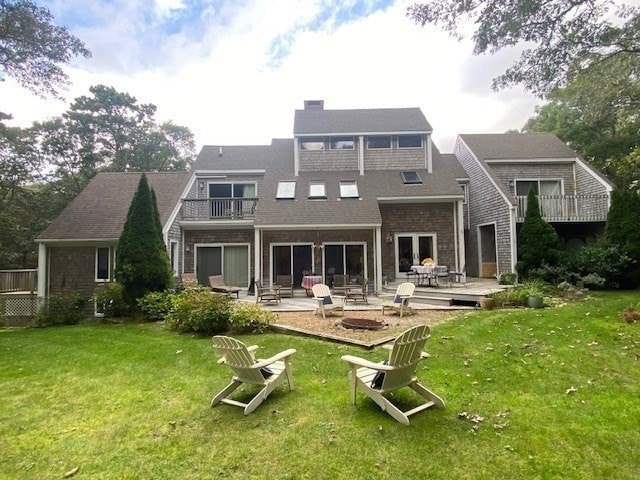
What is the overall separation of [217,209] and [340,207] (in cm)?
552

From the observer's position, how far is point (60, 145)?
85.5ft

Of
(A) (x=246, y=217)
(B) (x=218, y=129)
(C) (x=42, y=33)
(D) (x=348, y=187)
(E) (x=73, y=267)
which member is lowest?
(E) (x=73, y=267)

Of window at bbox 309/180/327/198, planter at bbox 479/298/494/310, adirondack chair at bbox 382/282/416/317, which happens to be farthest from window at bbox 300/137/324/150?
planter at bbox 479/298/494/310

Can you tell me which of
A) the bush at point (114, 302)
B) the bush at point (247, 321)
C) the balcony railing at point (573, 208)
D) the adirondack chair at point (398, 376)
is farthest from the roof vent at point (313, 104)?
the adirondack chair at point (398, 376)

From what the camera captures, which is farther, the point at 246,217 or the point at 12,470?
the point at 246,217

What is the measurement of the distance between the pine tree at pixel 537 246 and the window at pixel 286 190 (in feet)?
31.0

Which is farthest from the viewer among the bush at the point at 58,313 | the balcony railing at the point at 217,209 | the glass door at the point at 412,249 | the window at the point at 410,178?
the window at the point at 410,178

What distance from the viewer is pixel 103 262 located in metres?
14.0

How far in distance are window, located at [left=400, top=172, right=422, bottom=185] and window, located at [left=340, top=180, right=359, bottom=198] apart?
2348mm

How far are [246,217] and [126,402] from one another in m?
11.4

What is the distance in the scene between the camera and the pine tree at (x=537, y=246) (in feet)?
40.0

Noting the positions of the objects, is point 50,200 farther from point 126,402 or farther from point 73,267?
point 126,402

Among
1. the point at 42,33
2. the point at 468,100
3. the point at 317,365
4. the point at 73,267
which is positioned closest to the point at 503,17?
the point at 468,100

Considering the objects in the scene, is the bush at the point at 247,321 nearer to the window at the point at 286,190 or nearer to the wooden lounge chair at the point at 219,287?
the wooden lounge chair at the point at 219,287
